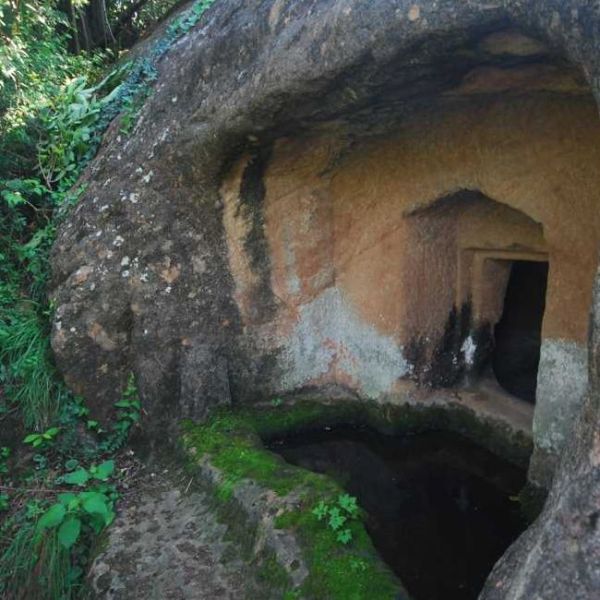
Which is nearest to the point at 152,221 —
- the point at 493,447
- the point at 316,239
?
the point at 316,239

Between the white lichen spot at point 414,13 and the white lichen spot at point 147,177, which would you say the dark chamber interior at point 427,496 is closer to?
the white lichen spot at point 147,177

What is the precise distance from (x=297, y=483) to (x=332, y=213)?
7.80 feet

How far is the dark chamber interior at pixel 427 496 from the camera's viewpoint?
3543 millimetres

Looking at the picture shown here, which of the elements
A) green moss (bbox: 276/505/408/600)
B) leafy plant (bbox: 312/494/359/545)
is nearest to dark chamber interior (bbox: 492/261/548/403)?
leafy plant (bbox: 312/494/359/545)

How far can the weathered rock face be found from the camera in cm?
A: 330

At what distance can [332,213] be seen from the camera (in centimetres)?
510

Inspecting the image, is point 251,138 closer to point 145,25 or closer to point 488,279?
point 488,279

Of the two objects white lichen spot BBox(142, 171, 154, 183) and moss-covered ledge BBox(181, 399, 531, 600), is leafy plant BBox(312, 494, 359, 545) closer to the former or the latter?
moss-covered ledge BBox(181, 399, 531, 600)

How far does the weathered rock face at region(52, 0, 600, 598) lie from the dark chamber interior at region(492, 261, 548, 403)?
16.8 inches

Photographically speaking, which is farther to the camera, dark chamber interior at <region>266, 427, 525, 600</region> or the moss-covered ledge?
dark chamber interior at <region>266, 427, 525, 600</region>

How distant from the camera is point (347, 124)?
400 centimetres

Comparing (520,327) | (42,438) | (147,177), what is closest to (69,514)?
(42,438)

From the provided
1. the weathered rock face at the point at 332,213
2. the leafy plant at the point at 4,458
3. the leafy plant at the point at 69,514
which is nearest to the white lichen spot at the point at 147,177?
the weathered rock face at the point at 332,213

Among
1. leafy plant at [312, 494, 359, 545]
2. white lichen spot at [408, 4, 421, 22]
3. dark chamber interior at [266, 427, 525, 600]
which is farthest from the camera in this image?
dark chamber interior at [266, 427, 525, 600]
